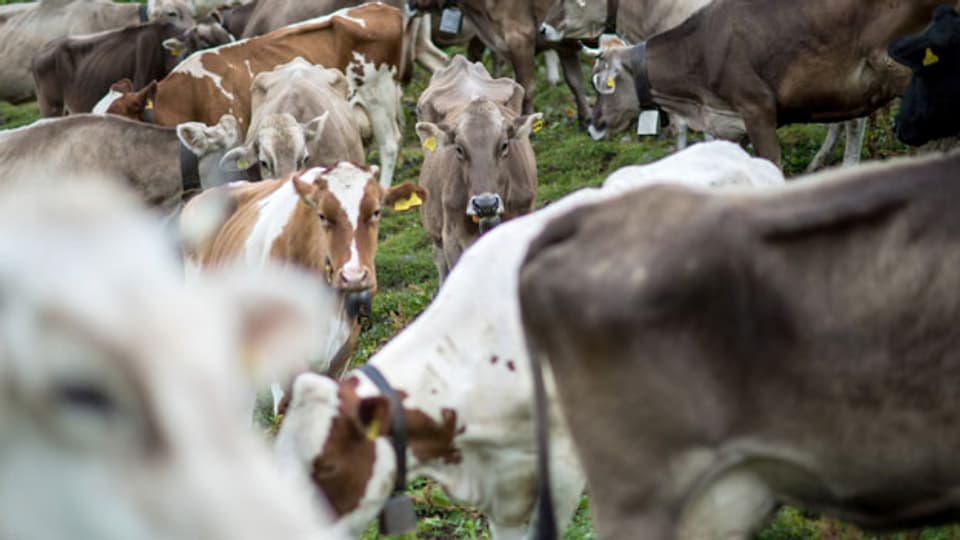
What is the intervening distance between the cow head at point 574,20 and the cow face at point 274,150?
15.5 ft

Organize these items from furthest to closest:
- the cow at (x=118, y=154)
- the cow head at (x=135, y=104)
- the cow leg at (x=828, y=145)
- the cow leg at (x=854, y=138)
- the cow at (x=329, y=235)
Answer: the cow head at (x=135, y=104), the cow leg at (x=828, y=145), the cow leg at (x=854, y=138), the cow at (x=118, y=154), the cow at (x=329, y=235)

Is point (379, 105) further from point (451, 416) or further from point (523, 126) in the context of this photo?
point (451, 416)

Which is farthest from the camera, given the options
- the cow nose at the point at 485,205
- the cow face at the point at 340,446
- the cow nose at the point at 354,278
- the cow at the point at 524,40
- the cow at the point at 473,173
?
the cow at the point at 524,40

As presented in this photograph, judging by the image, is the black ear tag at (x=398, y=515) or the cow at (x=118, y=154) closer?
the black ear tag at (x=398, y=515)

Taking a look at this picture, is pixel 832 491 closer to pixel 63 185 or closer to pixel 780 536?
pixel 780 536

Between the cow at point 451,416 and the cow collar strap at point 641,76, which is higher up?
the cow at point 451,416

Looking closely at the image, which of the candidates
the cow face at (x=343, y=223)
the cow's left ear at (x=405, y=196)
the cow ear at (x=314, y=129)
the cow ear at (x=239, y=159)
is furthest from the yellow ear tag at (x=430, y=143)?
the cow face at (x=343, y=223)

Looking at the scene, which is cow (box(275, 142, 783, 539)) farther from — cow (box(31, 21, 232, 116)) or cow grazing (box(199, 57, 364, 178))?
cow (box(31, 21, 232, 116))

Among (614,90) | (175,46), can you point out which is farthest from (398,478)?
(175,46)

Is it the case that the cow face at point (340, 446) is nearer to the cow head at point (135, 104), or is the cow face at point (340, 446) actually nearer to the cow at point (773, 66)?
the cow at point (773, 66)

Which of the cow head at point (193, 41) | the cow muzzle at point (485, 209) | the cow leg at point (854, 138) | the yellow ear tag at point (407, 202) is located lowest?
the cow head at point (193, 41)

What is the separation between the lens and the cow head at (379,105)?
12.4 metres

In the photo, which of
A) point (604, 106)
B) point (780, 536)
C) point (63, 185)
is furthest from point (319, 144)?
point (63, 185)

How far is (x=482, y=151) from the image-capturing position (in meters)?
8.20
